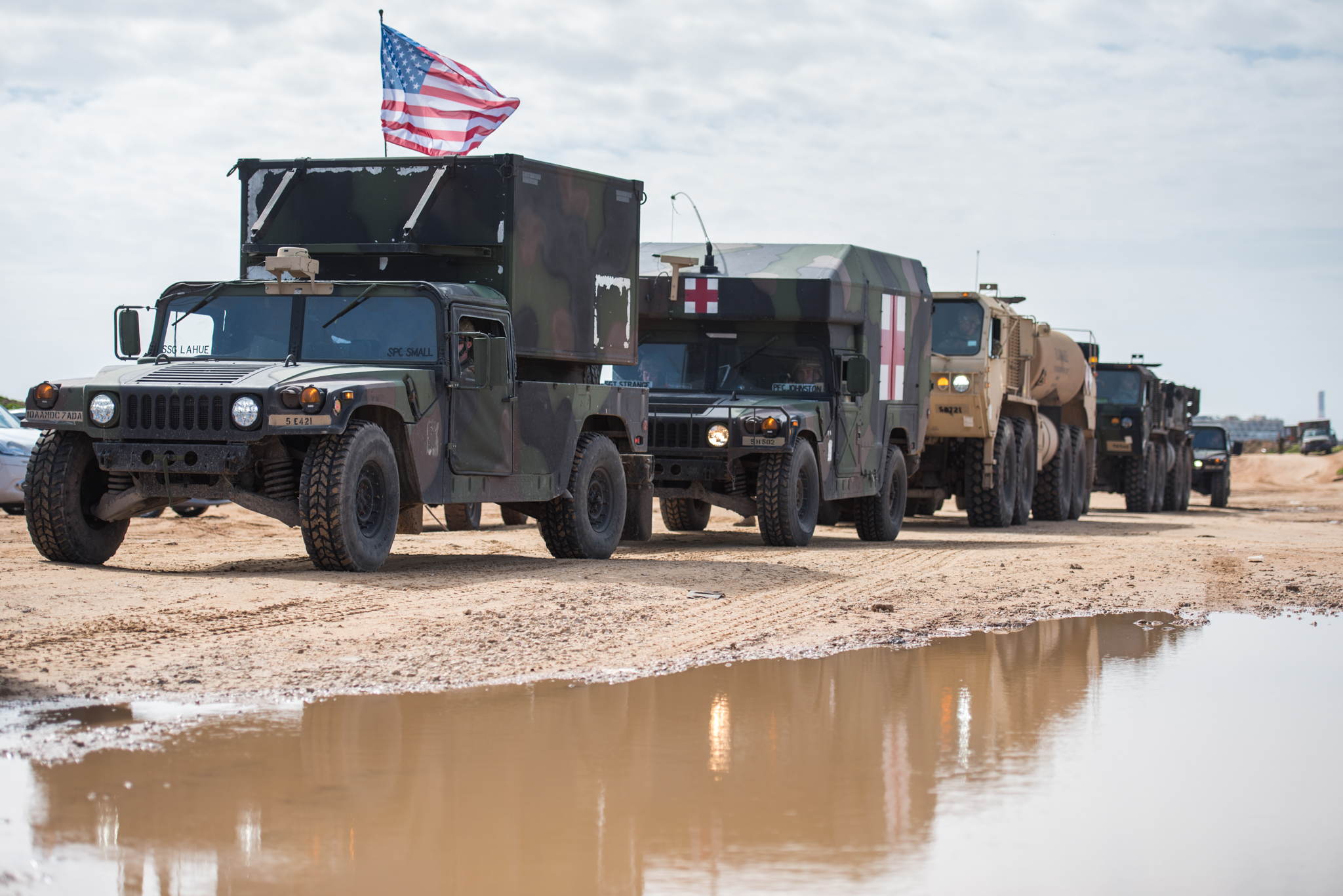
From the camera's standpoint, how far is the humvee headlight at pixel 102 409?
29.9ft

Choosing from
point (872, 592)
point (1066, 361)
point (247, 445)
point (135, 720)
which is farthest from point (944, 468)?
A: point (135, 720)

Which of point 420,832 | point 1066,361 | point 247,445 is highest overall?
point 1066,361

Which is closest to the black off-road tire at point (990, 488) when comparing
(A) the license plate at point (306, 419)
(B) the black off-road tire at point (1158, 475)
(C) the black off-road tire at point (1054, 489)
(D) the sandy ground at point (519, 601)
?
(C) the black off-road tire at point (1054, 489)

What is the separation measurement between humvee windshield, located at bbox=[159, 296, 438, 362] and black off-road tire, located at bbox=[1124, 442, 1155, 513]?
1993cm

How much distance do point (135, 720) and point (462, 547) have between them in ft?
25.5

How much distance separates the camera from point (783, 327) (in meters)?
14.4

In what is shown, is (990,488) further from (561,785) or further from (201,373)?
(561,785)

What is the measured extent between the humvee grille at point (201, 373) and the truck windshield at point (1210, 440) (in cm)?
2865

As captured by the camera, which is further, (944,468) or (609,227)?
(944,468)

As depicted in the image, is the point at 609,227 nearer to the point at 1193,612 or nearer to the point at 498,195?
the point at 498,195

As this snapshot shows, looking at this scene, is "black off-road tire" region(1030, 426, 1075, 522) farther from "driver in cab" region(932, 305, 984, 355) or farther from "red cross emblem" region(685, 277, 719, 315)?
"red cross emblem" region(685, 277, 719, 315)

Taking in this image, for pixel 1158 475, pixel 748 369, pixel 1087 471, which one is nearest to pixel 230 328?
pixel 748 369

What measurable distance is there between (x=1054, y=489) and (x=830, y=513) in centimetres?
688

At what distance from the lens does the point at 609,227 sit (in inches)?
468
